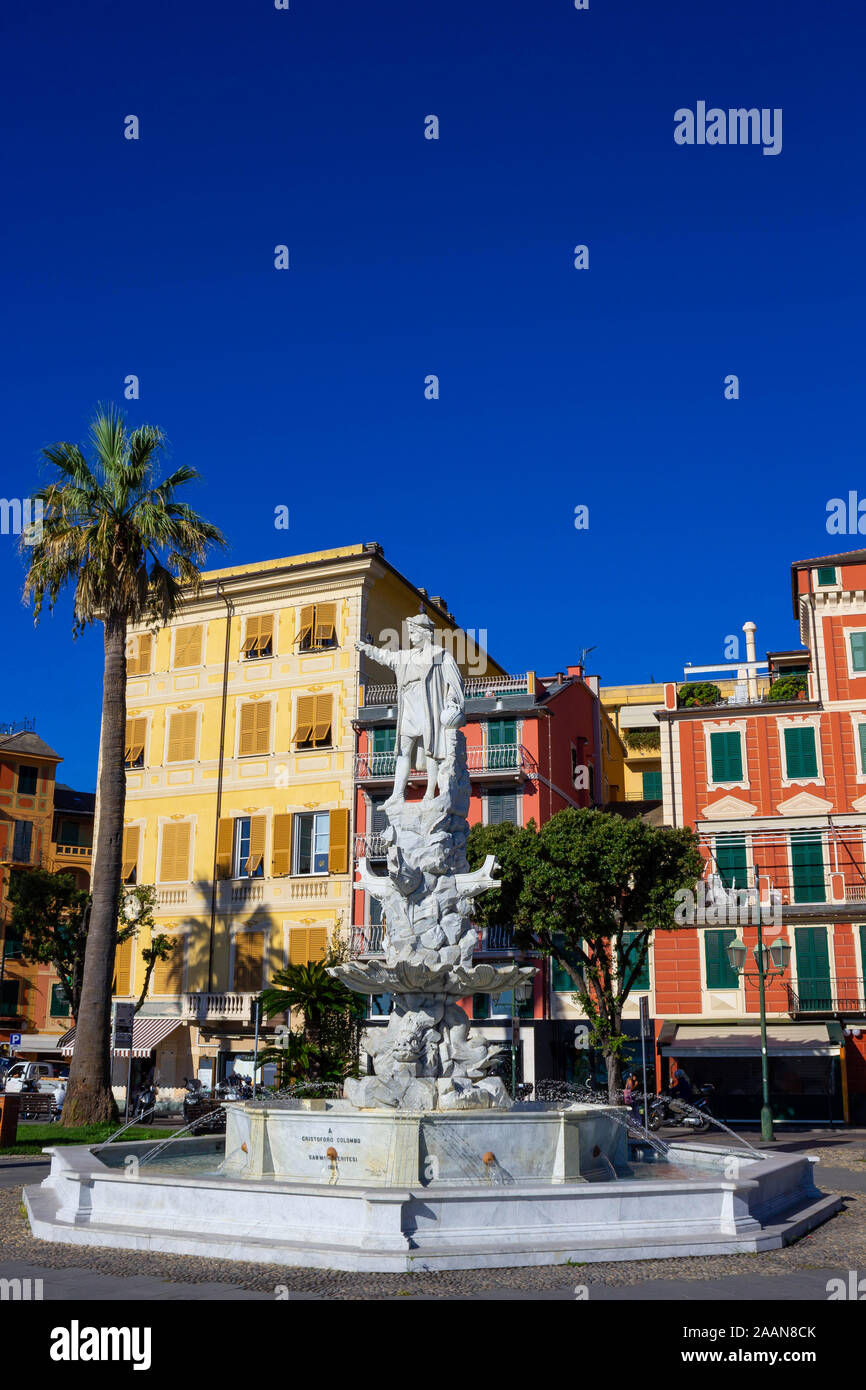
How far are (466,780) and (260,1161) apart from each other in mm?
6134

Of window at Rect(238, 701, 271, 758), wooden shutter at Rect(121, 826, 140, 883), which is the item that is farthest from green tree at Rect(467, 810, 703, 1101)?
wooden shutter at Rect(121, 826, 140, 883)

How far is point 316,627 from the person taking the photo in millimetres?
41906

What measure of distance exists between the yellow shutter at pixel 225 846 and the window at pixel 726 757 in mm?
16204

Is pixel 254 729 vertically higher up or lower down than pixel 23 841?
higher up

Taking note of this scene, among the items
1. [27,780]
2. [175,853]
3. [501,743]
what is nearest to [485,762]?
[501,743]

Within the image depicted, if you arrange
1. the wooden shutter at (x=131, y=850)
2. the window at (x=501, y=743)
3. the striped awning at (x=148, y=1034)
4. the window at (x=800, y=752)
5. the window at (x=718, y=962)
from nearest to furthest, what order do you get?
the window at (x=718, y=962) → the window at (x=800, y=752) → the striped awning at (x=148, y=1034) → the window at (x=501, y=743) → the wooden shutter at (x=131, y=850)

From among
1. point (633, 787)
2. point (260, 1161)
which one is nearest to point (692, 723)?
point (633, 787)

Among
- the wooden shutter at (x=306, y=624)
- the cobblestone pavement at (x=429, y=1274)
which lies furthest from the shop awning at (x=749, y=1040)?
the cobblestone pavement at (x=429, y=1274)

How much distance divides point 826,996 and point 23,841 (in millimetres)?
37261

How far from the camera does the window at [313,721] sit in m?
40.9

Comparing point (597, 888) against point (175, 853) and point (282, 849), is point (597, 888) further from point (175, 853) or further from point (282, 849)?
point (175, 853)

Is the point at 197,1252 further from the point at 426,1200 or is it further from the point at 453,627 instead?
the point at 453,627

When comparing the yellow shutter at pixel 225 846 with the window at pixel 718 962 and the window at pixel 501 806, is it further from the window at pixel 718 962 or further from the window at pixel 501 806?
the window at pixel 718 962

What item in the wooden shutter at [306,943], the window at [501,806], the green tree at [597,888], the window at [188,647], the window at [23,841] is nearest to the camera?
the green tree at [597,888]
